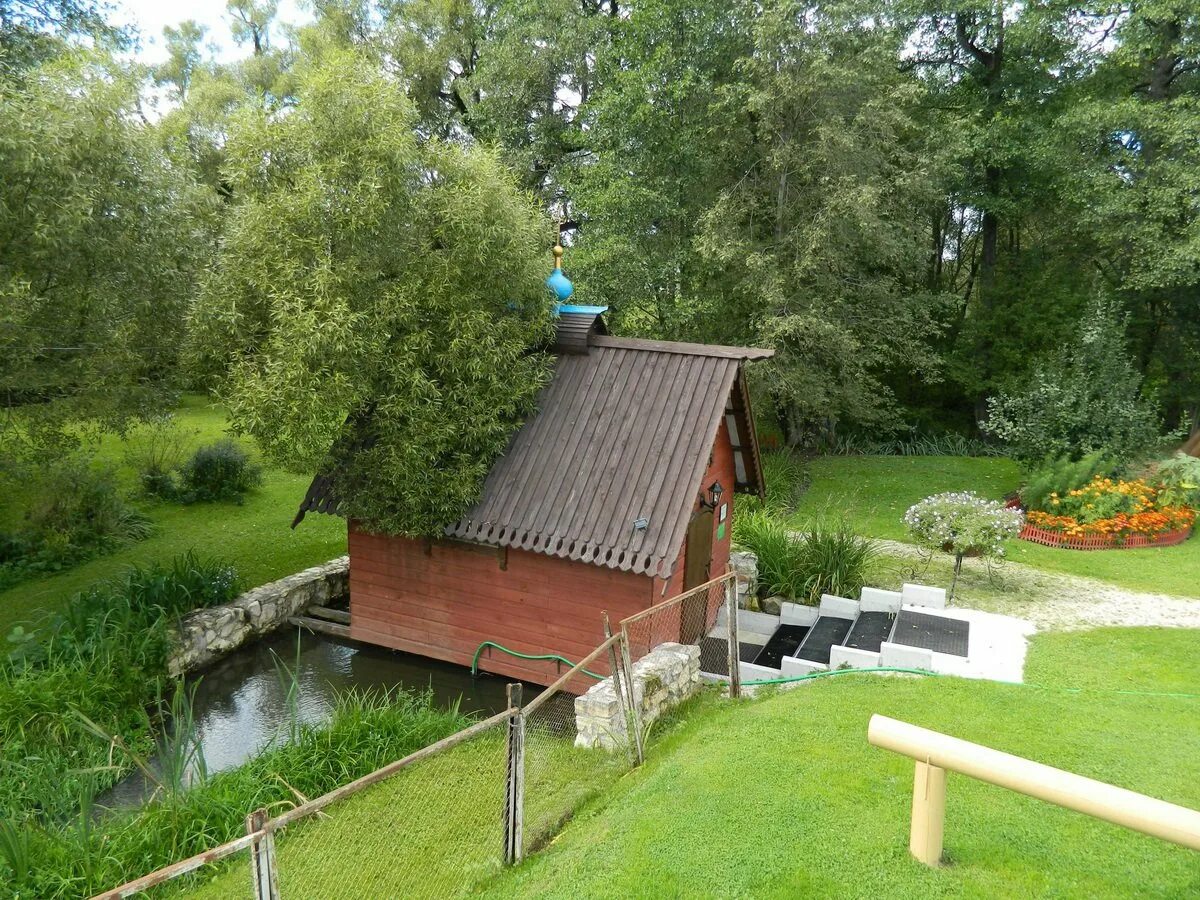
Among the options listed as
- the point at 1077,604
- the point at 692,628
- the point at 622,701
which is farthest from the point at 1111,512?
the point at 622,701

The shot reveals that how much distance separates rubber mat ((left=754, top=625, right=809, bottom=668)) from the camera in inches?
401

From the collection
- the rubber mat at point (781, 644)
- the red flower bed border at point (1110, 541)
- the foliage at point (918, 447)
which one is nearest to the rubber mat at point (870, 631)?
the rubber mat at point (781, 644)

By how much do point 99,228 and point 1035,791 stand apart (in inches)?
437

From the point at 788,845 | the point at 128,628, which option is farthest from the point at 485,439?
the point at 788,845

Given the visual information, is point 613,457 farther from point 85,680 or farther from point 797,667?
point 85,680

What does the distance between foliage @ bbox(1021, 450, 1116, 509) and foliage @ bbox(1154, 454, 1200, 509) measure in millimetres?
924

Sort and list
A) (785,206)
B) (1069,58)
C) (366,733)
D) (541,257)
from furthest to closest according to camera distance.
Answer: (1069,58) < (785,206) < (541,257) < (366,733)

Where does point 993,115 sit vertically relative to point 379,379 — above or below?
above

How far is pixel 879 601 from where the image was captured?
11.2 metres

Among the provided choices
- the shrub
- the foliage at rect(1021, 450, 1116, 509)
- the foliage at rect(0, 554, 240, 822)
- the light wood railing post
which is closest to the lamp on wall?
the light wood railing post

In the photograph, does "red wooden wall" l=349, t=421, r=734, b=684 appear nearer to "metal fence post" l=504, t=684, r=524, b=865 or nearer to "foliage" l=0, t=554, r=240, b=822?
"foliage" l=0, t=554, r=240, b=822

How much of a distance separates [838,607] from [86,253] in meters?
10.9

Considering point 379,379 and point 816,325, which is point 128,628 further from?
point 816,325

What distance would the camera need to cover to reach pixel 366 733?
7840 mm
